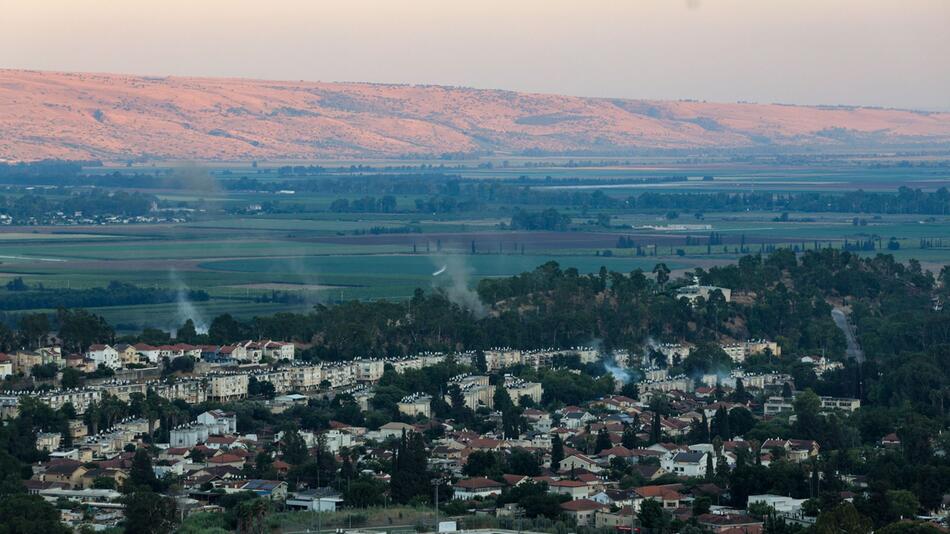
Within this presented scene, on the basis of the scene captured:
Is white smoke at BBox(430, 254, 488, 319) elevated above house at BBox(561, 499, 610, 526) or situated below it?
below

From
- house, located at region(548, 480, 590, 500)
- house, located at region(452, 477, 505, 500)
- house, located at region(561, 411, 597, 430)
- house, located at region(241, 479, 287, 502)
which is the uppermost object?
house, located at region(548, 480, 590, 500)

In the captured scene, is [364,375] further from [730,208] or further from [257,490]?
[730,208]

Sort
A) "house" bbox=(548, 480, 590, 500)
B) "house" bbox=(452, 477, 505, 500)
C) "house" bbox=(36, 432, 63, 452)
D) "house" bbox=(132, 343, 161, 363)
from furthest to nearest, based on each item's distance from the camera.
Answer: "house" bbox=(132, 343, 161, 363) → "house" bbox=(36, 432, 63, 452) → "house" bbox=(452, 477, 505, 500) → "house" bbox=(548, 480, 590, 500)

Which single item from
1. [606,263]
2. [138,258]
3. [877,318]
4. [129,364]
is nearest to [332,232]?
[138,258]

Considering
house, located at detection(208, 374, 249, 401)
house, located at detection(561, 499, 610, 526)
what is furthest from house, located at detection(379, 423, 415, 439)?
house, located at detection(561, 499, 610, 526)

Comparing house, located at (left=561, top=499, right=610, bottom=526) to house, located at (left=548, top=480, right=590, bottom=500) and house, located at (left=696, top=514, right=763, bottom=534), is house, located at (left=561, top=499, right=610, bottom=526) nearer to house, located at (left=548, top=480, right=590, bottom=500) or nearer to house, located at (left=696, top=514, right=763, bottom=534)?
house, located at (left=548, top=480, right=590, bottom=500)

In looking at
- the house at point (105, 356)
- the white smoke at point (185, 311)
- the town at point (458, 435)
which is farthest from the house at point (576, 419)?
the white smoke at point (185, 311)

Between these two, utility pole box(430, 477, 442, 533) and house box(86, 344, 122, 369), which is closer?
utility pole box(430, 477, 442, 533)

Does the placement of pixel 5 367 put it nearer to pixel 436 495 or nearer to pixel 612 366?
pixel 612 366
